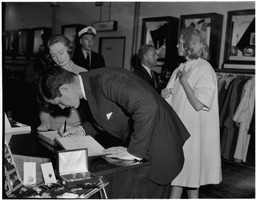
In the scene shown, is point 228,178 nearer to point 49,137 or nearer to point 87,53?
point 87,53

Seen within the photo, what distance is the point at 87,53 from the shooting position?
375cm

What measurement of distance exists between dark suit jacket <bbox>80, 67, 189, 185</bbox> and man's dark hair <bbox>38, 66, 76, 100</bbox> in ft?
0.32

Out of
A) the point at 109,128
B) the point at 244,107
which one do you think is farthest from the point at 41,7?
the point at 109,128

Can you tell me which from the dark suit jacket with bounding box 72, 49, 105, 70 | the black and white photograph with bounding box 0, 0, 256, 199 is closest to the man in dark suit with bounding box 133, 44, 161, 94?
the black and white photograph with bounding box 0, 0, 256, 199

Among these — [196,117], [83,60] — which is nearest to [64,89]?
[196,117]

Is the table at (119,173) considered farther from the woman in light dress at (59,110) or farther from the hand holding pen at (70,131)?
the woman in light dress at (59,110)

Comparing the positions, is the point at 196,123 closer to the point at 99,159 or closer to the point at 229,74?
the point at 99,159

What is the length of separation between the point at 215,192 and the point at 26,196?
2353 mm

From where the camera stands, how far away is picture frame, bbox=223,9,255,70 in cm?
431

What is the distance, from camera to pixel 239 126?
4.12 meters

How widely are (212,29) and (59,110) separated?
2.82m

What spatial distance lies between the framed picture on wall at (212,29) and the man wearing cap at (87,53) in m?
1.61

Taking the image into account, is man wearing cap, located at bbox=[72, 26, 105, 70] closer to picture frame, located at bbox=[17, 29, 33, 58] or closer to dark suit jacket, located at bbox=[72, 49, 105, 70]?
dark suit jacket, located at bbox=[72, 49, 105, 70]

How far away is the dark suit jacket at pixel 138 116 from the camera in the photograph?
5.06 feet
